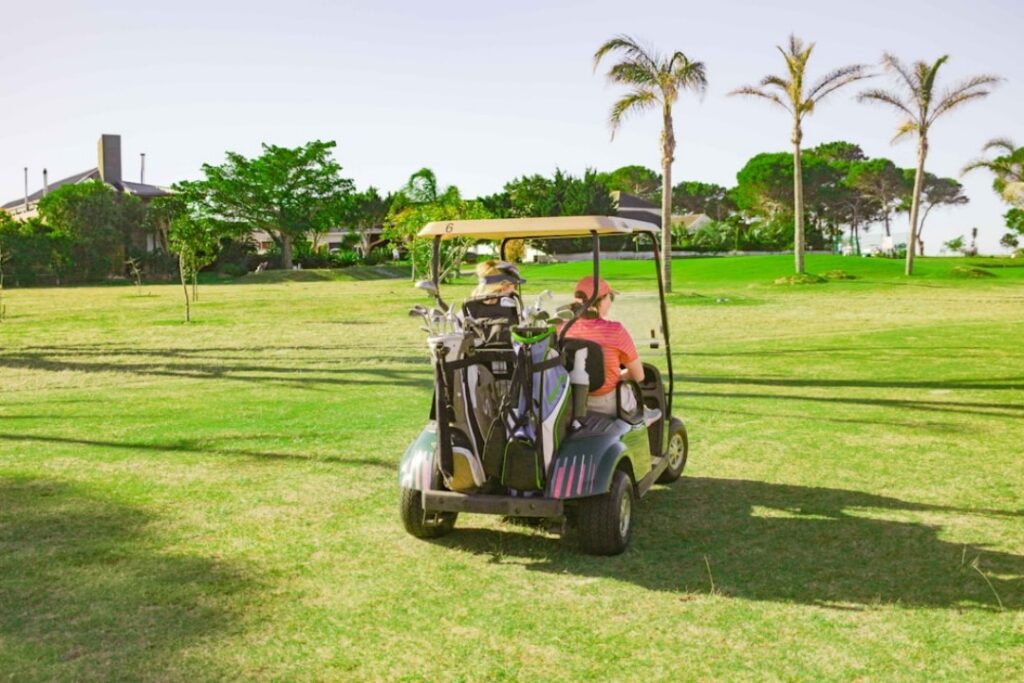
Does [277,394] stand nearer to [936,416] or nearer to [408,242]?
[936,416]

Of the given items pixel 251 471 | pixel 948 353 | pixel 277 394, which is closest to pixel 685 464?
pixel 251 471

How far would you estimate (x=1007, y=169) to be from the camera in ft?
173

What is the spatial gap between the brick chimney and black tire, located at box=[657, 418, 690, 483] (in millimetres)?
83854

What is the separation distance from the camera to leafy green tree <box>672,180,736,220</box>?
12850cm

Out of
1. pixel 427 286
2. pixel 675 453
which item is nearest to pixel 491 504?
pixel 427 286

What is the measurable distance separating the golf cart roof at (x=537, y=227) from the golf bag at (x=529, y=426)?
903 mm

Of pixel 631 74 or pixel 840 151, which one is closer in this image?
pixel 631 74

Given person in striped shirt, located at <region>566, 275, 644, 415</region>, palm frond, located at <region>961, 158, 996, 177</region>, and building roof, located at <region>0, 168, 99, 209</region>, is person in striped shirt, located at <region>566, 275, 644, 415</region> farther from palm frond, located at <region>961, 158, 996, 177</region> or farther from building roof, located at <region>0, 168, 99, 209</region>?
building roof, located at <region>0, 168, 99, 209</region>

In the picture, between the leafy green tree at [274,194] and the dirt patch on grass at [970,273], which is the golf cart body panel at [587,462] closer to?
the dirt patch on grass at [970,273]

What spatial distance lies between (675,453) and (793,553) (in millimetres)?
1831

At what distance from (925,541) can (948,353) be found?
38.8 feet

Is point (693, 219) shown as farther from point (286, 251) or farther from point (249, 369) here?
point (249, 369)

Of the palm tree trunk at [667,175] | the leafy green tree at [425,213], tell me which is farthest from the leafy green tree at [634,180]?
the palm tree trunk at [667,175]

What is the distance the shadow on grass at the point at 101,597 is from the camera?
409 centimetres
